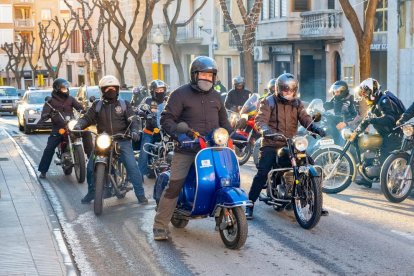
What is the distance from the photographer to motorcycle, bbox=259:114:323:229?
9344mm

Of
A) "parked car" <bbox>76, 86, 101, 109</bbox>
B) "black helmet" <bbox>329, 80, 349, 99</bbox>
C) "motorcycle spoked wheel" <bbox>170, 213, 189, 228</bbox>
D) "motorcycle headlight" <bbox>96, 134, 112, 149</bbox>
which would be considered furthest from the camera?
"parked car" <bbox>76, 86, 101, 109</bbox>

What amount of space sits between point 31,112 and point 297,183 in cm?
1952

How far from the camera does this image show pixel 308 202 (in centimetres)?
959

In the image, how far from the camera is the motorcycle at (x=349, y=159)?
12023 mm

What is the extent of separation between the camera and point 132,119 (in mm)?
11250

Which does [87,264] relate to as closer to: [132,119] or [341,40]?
[132,119]

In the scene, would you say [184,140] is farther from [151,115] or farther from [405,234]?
[151,115]

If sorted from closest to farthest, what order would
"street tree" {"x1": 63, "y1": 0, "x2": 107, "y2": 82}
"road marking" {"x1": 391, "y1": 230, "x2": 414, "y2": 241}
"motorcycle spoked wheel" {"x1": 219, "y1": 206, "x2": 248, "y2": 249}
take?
"motorcycle spoked wheel" {"x1": 219, "y1": 206, "x2": 248, "y2": 249} → "road marking" {"x1": 391, "y1": 230, "x2": 414, "y2": 241} → "street tree" {"x1": 63, "y1": 0, "x2": 107, "y2": 82}

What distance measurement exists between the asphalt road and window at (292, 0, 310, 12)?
2369cm

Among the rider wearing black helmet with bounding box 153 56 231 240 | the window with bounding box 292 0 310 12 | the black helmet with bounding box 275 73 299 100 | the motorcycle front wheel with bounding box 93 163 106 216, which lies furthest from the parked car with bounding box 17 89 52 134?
the rider wearing black helmet with bounding box 153 56 231 240

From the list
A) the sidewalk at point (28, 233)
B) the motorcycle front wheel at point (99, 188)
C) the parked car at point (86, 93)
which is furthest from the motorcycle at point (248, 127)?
the parked car at point (86, 93)

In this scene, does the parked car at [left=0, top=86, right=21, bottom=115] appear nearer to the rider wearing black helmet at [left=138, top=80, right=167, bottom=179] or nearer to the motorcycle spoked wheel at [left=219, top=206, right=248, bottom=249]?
the rider wearing black helmet at [left=138, top=80, right=167, bottom=179]

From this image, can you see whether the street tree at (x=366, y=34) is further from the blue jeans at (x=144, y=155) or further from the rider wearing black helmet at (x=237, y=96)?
the blue jeans at (x=144, y=155)

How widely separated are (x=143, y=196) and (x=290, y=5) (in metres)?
24.3
